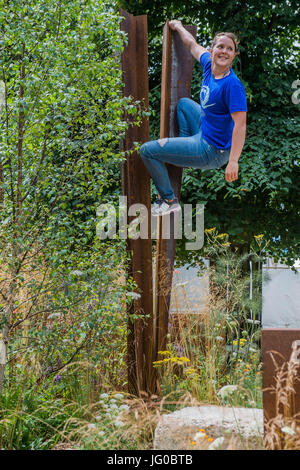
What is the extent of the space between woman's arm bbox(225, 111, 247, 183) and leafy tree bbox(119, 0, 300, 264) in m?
2.24

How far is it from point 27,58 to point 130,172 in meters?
1.20

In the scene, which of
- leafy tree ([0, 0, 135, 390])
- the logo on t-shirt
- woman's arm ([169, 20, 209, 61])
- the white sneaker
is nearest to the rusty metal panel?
leafy tree ([0, 0, 135, 390])

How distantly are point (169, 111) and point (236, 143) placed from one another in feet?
2.89

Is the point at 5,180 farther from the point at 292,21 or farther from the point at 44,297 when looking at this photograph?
the point at 292,21

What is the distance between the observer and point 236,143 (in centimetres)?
372

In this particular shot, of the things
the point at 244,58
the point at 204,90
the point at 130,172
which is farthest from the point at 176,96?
the point at 244,58

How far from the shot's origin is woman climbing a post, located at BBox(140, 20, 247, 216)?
371 cm

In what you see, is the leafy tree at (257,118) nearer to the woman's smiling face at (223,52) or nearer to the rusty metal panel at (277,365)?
the woman's smiling face at (223,52)

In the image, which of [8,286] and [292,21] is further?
[292,21]

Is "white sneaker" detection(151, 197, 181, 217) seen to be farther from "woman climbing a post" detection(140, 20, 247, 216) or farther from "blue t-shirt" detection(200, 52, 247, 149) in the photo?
"blue t-shirt" detection(200, 52, 247, 149)

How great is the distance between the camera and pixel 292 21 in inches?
266

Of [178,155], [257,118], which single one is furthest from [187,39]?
[257,118]

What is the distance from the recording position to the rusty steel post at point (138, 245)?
165 inches

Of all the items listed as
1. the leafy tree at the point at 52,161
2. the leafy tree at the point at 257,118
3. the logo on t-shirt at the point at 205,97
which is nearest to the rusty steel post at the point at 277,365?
the leafy tree at the point at 52,161
